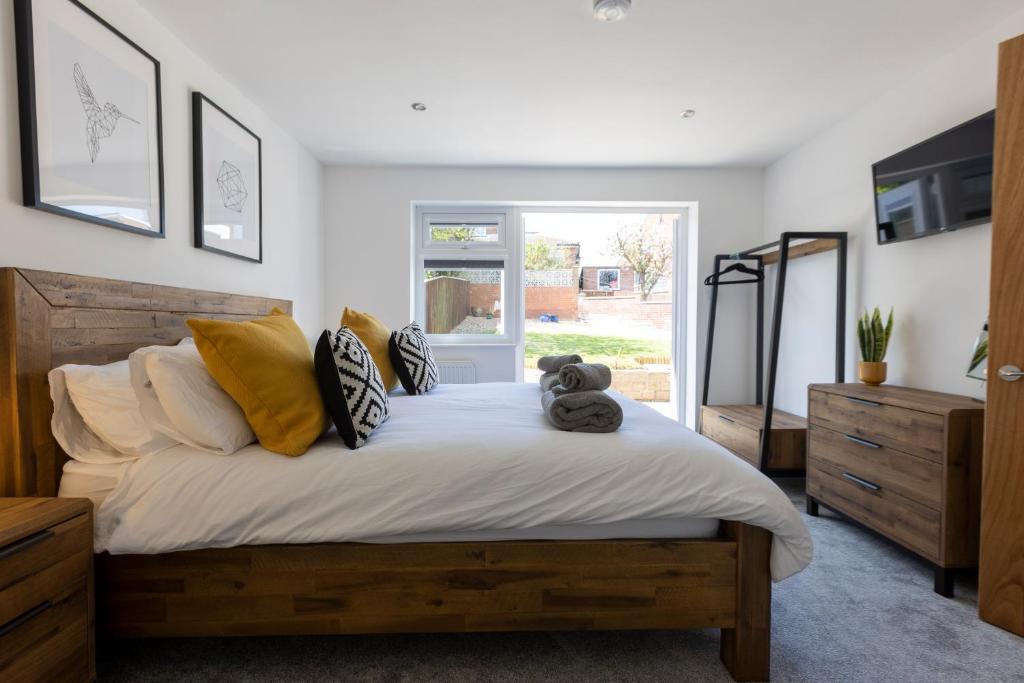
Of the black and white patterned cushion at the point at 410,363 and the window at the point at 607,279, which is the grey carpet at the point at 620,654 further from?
the window at the point at 607,279

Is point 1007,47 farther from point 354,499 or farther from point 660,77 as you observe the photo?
point 354,499

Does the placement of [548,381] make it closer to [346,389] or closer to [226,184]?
[346,389]

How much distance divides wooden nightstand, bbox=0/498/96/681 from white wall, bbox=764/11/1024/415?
3.30 m

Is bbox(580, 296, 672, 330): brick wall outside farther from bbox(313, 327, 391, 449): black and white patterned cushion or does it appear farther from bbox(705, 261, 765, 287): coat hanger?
bbox(313, 327, 391, 449): black and white patterned cushion

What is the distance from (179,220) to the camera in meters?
2.22

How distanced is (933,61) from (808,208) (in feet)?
3.72

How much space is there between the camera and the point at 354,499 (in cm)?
137

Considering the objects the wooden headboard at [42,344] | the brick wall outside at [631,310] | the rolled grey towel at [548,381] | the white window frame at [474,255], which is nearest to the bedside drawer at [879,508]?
the rolled grey towel at [548,381]

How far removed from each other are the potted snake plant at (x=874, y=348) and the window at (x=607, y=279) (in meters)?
2.16

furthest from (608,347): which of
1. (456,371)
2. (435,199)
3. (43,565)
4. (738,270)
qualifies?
(43,565)

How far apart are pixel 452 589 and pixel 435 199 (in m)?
3.25

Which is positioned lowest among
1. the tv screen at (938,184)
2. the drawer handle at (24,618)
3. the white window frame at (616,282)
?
the drawer handle at (24,618)

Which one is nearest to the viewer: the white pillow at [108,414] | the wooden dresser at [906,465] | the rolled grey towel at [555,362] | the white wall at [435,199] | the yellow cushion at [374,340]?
the white pillow at [108,414]

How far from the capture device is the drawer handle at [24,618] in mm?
1054
